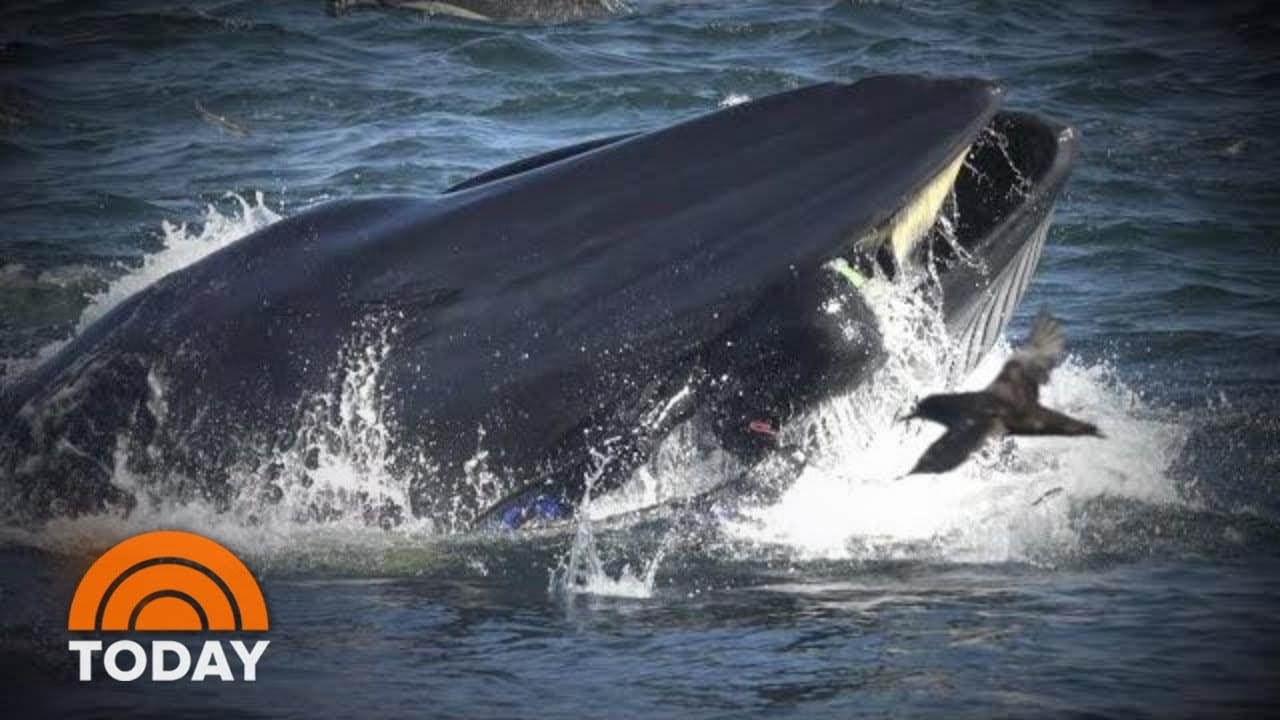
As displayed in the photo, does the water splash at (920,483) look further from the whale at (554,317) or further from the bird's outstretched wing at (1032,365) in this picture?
the bird's outstretched wing at (1032,365)

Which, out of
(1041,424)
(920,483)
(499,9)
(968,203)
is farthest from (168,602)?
(499,9)

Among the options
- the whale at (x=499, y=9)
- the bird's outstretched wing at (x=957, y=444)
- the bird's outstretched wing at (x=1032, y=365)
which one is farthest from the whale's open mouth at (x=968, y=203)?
the whale at (x=499, y=9)

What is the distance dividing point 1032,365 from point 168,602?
291cm

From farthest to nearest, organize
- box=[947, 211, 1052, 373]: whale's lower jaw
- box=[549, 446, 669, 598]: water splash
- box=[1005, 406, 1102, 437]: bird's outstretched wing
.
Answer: box=[549, 446, 669, 598]: water splash
box=[947, 211, 1052, 373]: whale's lower jaw
box=[1005, 406, 1102, 437]: bird's outstretched wing

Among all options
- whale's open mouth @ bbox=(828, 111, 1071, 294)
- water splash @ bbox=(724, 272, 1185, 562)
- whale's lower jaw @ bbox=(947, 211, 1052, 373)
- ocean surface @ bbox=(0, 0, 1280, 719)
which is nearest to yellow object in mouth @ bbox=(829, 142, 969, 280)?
whale's open mouth @ bbox=(828, 111, 1071, 294)

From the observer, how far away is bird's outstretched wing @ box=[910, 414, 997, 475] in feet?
18.4

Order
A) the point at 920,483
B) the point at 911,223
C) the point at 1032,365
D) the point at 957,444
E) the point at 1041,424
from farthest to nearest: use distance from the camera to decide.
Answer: the point at 920,483 < the point at 911,223 < the point at 1032,365 < the point at 1041,424 < the point at 957,444

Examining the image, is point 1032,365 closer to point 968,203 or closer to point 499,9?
point 968,203

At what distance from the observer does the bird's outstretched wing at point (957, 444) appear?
561 cm

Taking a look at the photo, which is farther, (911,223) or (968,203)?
(968,203)

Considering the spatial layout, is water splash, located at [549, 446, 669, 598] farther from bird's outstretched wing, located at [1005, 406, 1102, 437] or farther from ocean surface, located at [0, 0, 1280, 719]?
bird's outstretched wing, located at [1005, 406, 1102, 437]

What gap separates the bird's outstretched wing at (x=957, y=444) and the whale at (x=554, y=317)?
44 centimetres

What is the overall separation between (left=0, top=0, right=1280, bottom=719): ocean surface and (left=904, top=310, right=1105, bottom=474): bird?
527 mm

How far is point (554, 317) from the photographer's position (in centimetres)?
605
